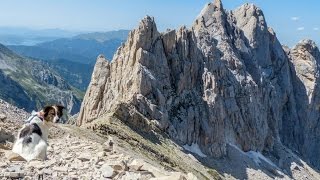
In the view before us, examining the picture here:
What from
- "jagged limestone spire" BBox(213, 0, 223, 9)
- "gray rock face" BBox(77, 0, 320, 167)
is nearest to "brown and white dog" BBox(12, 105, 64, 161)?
"gray rock face" BBox(77, 0, 320, 167)

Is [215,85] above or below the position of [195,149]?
above

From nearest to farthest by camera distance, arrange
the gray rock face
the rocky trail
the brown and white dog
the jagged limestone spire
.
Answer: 1. the rocky trail
2. the brown and white dog
3. the gray rock face
4. the jagged limestone spire

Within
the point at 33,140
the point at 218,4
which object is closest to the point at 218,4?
the point at 218,4

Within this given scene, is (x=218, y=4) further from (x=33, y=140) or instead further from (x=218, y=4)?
(x=33, y=140)

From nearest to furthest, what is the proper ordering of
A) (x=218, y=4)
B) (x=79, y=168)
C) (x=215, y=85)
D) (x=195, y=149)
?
(x=79, y=168)
(x=195, y=149)
(x=215, y=85)
(x=218, y=4)

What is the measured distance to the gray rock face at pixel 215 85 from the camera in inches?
3610

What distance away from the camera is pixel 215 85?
4348 inches

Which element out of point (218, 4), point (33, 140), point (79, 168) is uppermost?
point (218, 4)

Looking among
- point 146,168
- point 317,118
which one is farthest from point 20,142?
point 317,118

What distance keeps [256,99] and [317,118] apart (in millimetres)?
51795

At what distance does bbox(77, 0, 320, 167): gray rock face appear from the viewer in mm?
91688

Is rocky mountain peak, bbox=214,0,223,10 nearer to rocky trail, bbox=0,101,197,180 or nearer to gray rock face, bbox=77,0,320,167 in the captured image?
gray rock face, bbox=77,0,320,167

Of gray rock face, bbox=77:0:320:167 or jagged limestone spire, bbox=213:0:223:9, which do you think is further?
jagged limestone spire, bbox=213:0:223:9

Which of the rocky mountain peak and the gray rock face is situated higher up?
the rocky mountain peak
